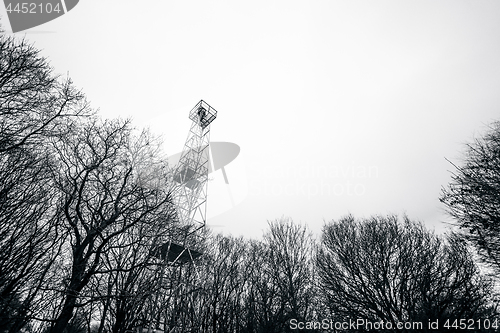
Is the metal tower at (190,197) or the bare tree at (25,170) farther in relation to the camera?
the metal tower at (190,197)

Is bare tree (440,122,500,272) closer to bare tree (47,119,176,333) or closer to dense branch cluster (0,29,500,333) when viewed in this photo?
dense branch cluster (0,29,500,333)

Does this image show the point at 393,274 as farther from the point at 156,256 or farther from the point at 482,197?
the point at 156,256

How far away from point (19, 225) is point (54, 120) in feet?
10.7

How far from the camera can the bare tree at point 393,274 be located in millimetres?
10273

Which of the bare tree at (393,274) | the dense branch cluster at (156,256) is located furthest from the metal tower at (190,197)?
the bare tree at (393,274)

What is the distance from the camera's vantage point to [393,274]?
41.2 ft

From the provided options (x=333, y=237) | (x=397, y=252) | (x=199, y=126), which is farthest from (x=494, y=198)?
(x=199, y=126)

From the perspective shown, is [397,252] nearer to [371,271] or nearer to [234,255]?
[371,271]

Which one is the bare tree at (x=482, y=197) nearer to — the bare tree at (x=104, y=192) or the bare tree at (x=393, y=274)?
the bare tree at (x=393, y=274)

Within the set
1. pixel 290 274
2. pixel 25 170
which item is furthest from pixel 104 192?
pixel 290 274

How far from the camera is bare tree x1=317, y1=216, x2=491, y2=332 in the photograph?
10.3 meters

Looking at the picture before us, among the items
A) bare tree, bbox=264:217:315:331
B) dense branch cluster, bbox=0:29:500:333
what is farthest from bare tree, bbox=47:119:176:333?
bare tree, bbox=264:217:315:331

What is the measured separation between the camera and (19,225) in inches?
217

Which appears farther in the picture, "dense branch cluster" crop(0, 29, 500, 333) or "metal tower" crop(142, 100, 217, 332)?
"metal tower" crop(142, 100, 217, 332)
